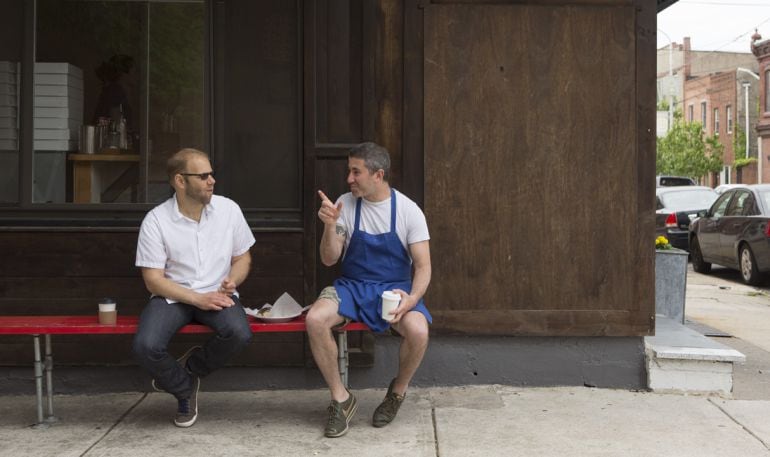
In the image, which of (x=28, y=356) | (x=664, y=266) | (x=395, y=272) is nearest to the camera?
(x=395, y=272)

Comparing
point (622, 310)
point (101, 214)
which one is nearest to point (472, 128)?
point (622, 310)

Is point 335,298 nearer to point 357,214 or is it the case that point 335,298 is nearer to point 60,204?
point 357,214

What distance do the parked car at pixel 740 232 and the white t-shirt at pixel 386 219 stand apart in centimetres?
928

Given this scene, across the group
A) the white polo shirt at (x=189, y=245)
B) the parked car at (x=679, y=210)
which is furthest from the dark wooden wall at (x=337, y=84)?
the parked car at (x=679, y=210)

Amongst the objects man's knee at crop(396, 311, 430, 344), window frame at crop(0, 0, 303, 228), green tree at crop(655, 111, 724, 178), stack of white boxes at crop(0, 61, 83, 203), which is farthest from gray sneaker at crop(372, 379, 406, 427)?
green tree at crop(655, 111, 724, 178)

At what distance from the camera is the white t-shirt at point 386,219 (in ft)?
19.0

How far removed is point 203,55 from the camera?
261 inches

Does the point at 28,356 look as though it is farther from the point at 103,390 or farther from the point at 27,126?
the point at 27,126

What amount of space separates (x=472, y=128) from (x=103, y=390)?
9.04ft

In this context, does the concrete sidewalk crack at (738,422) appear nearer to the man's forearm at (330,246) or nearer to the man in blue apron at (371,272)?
the man in blue apron at (371,272)

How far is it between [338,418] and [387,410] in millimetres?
322

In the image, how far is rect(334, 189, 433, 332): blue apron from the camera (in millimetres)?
5742

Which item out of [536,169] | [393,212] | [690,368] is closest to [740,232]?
[690,368]

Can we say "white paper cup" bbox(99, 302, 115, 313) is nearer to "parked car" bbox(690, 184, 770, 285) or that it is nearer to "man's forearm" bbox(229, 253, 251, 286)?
"man's forearm" bbox(229, 253, 251, 286)
